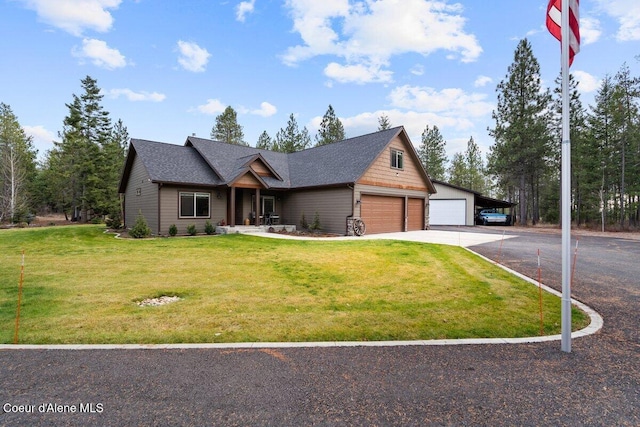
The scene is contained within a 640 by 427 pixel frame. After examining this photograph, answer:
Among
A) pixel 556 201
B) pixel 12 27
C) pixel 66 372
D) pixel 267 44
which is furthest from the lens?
pixel 556 201

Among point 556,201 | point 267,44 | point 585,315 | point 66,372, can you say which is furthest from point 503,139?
point 66,372

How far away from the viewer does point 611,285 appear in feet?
22.2

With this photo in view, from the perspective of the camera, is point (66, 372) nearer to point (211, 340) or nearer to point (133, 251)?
point (211, 340)

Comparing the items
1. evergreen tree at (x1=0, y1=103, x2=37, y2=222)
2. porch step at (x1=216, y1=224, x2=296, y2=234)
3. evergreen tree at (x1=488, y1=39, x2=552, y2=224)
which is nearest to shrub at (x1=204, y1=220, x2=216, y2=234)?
porch step at (x1=216, y1=224, x2=296, y2=234)

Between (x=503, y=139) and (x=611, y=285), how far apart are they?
26041 millimetres

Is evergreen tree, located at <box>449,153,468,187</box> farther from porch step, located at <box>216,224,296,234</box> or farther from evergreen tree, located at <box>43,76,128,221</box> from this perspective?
evergreen tree, located at <box>43,76,128,221</box>

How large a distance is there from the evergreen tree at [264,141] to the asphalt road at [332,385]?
4688 centimetres

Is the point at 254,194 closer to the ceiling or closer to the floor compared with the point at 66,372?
closer to the ceiling

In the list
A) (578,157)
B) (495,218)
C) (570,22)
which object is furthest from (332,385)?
(578,157)

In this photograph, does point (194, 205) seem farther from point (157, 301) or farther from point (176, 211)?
point (157, 301)

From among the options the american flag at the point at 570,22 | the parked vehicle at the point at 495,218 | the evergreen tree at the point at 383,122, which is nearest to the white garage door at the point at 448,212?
the parked vehicle at the point at 495,218

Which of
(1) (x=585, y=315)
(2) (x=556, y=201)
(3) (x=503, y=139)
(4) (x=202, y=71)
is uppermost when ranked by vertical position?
(4) (x=202, y=71)

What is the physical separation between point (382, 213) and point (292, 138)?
29.2m

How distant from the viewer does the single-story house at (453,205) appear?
29.3 meters
